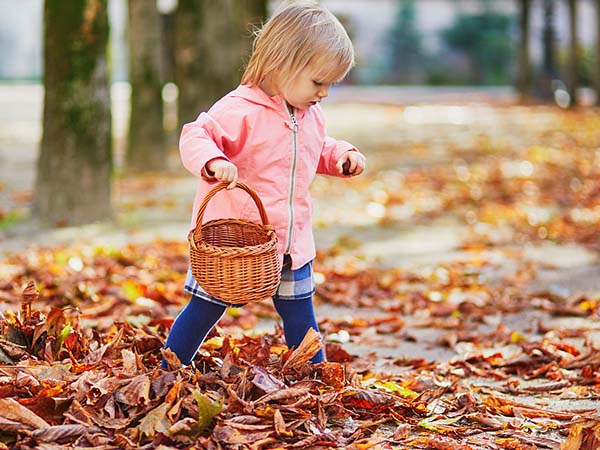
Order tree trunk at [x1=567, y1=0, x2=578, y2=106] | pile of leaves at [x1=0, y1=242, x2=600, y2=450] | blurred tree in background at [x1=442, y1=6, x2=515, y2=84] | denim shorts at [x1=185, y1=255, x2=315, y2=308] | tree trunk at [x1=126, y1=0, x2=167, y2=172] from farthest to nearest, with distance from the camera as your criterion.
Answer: blurred tree in background at [x1=442, y1=6, x2=515, y2=84], tree trunk at [x1=567, y1=0, x2=578, y2=106], tree trunk at [x1=126, y1=0, x2=167, y2=172], denim shorts at [x1=185, y1=255, x2=315, y2=308], pile of leaves at [x1=0, y1=242, x2=600, y2=450]

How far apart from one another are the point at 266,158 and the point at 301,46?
0.44 m

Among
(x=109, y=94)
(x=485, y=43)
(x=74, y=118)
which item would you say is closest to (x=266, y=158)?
(x=74, y=118)

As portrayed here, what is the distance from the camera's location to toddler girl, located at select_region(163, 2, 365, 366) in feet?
11.2

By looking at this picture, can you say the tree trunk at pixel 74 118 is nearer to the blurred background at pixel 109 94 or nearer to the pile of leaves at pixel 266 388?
the blurred background at pixel 109 94

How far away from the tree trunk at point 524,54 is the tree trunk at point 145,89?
681 inches

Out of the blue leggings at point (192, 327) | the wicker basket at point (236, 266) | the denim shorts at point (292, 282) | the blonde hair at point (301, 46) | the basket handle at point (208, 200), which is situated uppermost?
the blonde hair at point (301, 46)

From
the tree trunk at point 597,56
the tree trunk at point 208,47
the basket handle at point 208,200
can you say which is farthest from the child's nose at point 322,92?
the tree trunk at point 597,56

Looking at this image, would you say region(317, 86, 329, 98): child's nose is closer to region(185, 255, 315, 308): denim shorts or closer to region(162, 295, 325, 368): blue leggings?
Result: region(185, 255, 315, 308): denim shorts

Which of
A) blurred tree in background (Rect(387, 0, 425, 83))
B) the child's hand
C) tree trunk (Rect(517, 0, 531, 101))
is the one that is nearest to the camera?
the child's hand

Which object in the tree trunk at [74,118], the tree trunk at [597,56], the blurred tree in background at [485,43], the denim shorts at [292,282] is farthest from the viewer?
the blurred tree in background at [485,43]

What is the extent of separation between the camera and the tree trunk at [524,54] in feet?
87.5

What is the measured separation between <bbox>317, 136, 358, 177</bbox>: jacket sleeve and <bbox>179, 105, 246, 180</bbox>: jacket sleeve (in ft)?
1.29

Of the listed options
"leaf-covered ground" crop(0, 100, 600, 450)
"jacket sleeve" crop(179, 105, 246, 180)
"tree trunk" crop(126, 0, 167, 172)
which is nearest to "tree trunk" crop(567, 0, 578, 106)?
"leaf-covered ground" crop(0, 100, 600, 450)

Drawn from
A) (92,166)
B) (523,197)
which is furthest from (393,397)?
(523,197)
